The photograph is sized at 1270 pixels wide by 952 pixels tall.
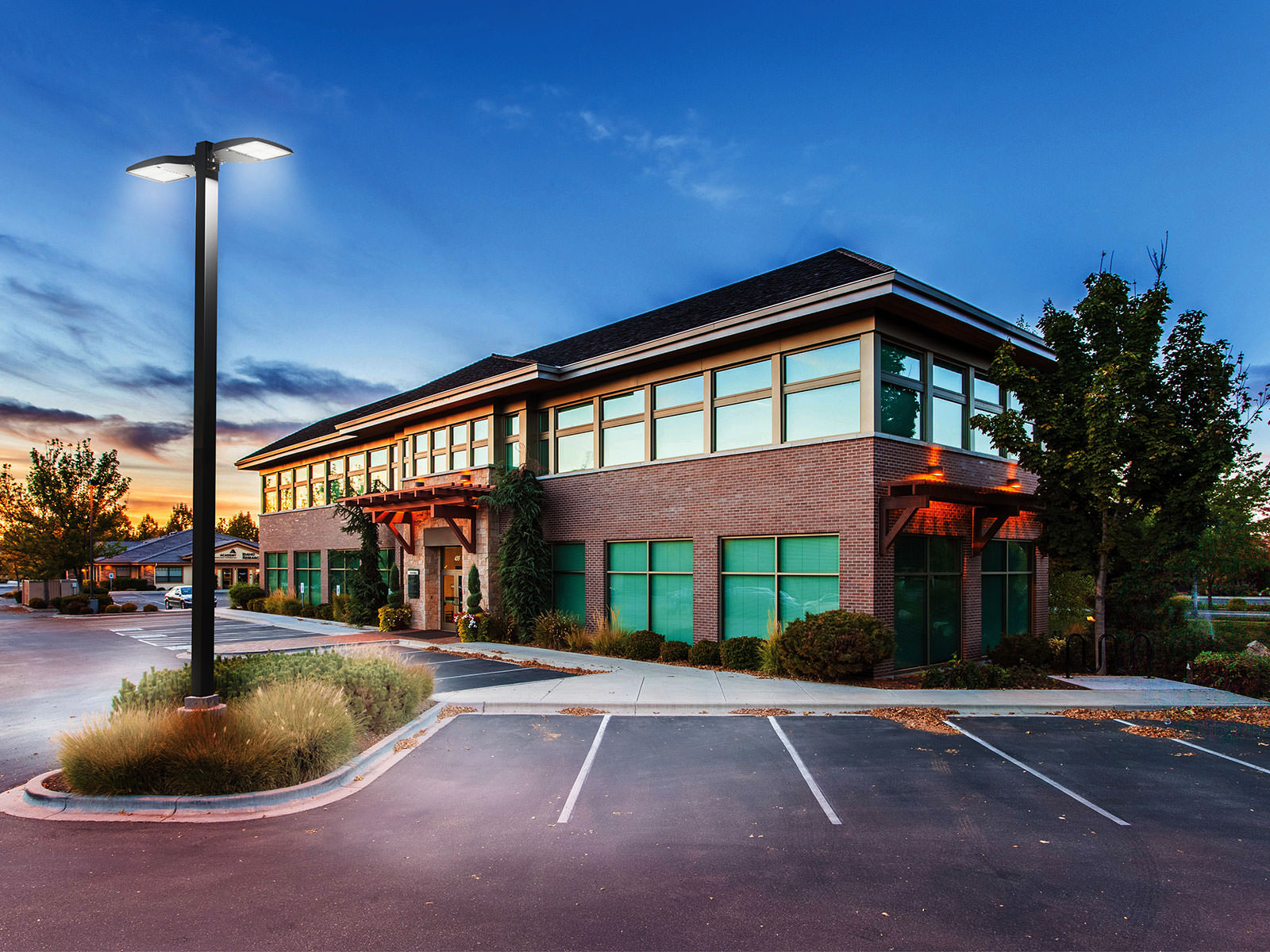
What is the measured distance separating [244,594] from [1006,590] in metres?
35.9

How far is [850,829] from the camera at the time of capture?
684 cm

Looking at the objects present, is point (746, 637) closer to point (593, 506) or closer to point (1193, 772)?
point (593, 506)

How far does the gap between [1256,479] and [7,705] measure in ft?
110

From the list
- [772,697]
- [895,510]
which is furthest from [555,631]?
[895,510]

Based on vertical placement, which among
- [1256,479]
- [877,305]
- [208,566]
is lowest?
[208,566]

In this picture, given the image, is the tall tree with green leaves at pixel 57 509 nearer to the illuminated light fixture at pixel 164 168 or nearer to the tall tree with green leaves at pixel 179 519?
the illuminated light fixture at pixel 164 168

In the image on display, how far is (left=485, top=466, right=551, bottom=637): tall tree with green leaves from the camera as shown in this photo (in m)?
21.1

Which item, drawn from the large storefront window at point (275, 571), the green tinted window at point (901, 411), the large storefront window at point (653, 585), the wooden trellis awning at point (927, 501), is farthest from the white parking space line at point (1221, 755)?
the large storefront window at point (275, 571)

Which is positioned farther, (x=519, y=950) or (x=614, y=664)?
(x=614, y=664)

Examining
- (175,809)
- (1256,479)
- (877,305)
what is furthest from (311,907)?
(1256,479)

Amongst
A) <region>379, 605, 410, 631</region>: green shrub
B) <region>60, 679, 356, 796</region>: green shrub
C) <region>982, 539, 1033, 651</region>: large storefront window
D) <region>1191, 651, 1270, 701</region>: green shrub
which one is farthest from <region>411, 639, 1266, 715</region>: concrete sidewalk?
<region>379, 605, 410, 631</region>: green shrub

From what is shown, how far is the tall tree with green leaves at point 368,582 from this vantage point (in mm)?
27391

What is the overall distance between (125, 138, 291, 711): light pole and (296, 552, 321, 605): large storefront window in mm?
27440

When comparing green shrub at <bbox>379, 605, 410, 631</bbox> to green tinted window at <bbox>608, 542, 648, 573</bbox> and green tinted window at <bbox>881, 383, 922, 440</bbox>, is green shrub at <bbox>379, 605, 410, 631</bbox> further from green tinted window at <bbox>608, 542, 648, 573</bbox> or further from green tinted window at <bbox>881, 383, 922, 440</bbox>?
green tinted window at <bbox>881, 383, 922, 440</bbox>
